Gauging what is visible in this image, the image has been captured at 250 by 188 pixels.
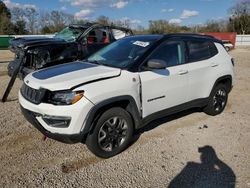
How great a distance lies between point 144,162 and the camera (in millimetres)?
3857

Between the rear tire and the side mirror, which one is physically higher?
the side mirror

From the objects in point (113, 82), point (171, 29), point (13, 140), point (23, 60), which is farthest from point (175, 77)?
point (171, 29)

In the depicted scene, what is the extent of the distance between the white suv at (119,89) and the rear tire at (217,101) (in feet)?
0.39

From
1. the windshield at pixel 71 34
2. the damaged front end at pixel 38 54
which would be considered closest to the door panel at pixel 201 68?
the damaged front end at pixel 38 54

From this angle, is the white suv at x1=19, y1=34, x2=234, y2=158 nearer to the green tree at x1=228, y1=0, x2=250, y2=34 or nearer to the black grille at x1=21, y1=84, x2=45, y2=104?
the black grille at x1=21, y1=84, x2=45, y2=104

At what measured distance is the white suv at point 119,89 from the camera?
11.6 feet

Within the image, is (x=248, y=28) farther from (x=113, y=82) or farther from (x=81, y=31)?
(x=113, y=82)

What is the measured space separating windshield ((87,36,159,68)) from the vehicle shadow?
5.67 feet

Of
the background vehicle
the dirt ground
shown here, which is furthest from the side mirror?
the background vehicle

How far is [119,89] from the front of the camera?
149 inches

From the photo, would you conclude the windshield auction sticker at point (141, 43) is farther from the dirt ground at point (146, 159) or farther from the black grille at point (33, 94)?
the black grille at point (33, 94)

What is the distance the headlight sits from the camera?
350cm

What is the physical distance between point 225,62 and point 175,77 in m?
1.71

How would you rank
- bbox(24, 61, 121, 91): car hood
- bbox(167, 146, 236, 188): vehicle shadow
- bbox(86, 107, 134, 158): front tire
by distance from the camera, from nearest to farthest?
bbox(167, 146, 236, 188): vehicle shadow < bbox(24, 61, 121, 91): car hood < bbox(86, 107, 134, 158): front tire
